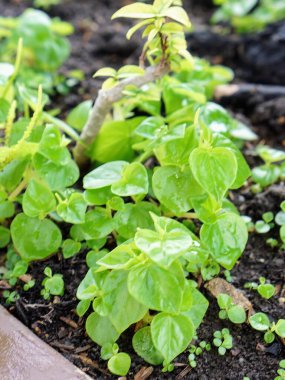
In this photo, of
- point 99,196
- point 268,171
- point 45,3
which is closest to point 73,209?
point 99,196

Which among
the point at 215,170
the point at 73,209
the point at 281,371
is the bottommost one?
the point at 281,371

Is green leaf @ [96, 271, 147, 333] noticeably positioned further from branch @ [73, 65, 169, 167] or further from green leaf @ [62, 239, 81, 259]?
branch @ [73, 65, 169, 167]

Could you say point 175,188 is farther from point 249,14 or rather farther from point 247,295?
point 249,14

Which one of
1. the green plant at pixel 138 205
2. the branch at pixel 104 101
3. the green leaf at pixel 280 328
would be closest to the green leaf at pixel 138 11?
the green plant at pixel 138 205

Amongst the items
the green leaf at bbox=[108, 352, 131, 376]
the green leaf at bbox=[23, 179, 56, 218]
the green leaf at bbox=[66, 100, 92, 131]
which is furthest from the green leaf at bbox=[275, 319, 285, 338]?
the green leaf at bbox=[66, 100, 92, 131]

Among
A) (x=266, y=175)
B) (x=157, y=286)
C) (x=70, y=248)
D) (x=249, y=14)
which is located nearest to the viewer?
(x=157, y=286)

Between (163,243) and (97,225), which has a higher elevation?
(163,243)
